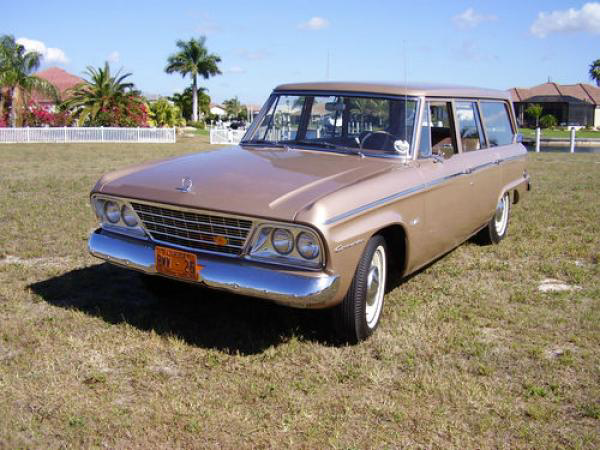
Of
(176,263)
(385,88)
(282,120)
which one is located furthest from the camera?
(282,120)

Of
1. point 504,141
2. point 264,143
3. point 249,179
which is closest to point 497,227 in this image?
point 504,141

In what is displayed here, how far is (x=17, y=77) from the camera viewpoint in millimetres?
33281

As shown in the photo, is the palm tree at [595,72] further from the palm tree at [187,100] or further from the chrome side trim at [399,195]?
the chrome side trim at [399,195]

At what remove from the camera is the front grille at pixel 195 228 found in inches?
156

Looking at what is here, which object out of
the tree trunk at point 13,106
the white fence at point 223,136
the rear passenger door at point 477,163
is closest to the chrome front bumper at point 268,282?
the rear passenger door at point 477,163

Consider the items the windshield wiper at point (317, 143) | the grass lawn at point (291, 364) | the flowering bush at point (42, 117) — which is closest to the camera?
the grass lawn at point (291, 364)

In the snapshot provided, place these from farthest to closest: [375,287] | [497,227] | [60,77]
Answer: [60,77] < [497,227] < [375,287]

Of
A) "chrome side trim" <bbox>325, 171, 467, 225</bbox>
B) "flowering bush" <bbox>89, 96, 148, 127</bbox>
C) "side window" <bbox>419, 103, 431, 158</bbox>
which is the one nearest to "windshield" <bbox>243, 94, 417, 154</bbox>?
"side window" <bbox>419, 103, 431, 158</bbox>

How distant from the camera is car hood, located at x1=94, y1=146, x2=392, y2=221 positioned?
3885mm

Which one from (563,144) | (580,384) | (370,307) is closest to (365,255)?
(370,307)

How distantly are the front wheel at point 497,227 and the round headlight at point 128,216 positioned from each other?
3.93 m

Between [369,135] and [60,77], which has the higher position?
[60,77]

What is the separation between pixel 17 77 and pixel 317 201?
33387 millimetres

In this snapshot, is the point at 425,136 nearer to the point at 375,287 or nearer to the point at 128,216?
the point at 375,287
